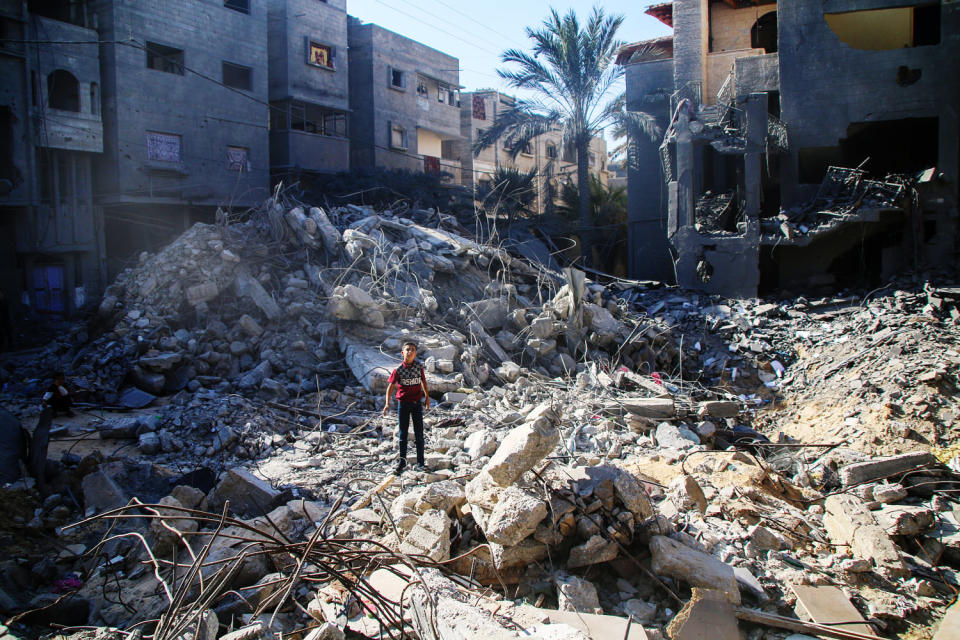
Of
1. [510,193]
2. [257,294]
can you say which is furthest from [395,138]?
[257,294]

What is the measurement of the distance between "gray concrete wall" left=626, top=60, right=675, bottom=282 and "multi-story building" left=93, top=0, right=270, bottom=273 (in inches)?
479

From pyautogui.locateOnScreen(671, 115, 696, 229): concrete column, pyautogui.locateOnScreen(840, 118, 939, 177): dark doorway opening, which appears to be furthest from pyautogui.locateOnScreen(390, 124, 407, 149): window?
pyautogui.locateOnScreen(840, 118, 939, 177): dark doorway opening

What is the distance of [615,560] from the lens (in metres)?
4.78

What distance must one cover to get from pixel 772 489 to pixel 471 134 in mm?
28450

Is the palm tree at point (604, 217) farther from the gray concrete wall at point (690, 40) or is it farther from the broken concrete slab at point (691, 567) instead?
the broken concrete slab at point (691, 567)

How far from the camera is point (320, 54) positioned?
24.0 m

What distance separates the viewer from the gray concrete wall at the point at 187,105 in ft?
59.4

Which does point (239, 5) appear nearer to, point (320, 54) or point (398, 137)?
point (320, 54)

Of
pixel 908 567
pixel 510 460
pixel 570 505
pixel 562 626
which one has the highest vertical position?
pixel 510 460

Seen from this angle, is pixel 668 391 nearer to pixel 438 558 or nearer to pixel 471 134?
pixel 438 558

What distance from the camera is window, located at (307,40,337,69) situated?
2348cm

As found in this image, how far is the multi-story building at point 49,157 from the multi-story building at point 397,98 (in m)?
10.2

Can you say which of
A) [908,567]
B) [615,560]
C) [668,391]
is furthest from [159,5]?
[908,567]

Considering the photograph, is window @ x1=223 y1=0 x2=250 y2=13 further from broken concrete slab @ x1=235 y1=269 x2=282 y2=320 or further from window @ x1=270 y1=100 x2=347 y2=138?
broken concrete slab @ x1=235 y1=269 x2=282 y2=320
